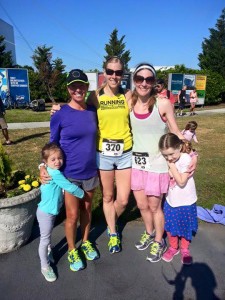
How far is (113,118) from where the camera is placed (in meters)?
2.70

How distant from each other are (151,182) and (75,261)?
113 centimetres

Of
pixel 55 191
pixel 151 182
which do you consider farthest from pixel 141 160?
pixel 55 191

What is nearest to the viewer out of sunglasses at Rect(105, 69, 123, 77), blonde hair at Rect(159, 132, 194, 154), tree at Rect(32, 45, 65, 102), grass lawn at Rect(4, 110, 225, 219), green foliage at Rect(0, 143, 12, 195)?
blonde hair at Rect(159, 132, 194, 154)

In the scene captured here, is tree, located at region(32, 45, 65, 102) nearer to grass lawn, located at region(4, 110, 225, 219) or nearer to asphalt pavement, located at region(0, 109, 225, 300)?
grass lawn, located at region(4, 110, 225, 219)

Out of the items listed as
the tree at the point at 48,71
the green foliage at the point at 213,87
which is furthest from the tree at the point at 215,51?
the tree at the point at 48,71

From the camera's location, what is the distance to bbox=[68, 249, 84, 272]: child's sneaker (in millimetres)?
2773

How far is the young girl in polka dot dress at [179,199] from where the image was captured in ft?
8.68

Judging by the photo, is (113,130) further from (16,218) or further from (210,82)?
(210,82)

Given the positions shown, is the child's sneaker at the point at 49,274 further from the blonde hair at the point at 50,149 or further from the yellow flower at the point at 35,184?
the blonde hair at the point at 50,149

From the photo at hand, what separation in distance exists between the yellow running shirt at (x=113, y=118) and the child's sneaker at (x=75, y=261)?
116 centimetres

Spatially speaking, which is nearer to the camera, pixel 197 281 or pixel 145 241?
pixel 197 281

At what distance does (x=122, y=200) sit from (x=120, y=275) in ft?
2.53

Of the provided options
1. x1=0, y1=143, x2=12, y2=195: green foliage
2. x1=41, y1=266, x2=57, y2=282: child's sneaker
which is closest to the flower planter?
x1=0, y1=143, x2=12, y2=195: green foliage

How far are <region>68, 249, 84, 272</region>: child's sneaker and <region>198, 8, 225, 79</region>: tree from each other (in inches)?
1317
